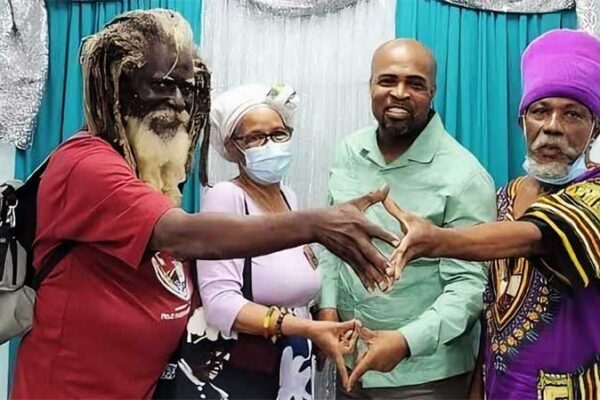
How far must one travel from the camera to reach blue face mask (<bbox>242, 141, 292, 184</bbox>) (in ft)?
6.07

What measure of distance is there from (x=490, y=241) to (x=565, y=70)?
1.56 feet

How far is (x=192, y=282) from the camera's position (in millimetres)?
1727

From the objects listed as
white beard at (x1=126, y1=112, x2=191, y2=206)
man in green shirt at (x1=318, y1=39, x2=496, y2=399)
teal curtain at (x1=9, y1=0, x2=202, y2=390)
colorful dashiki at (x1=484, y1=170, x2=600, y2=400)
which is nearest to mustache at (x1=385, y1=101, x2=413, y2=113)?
man in green shirt at (x1=318, y1=39, x2=496, y2=399)

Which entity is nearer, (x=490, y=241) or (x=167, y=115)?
(x=490, y=241)

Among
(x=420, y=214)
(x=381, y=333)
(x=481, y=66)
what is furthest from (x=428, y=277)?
(x=481, y=66)

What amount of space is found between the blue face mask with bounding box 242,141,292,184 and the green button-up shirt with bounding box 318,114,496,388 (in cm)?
23

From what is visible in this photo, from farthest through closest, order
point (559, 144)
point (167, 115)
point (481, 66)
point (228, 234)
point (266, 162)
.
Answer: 1. point (481, 66)
2. point (266, 162)
3. point (559, 144)
4. point (167, 115)
5. point (228, 234)

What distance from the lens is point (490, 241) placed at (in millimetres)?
1429

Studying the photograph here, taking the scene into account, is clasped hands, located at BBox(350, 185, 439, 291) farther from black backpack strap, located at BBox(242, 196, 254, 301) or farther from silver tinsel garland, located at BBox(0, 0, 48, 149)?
silver tinsel garland, located at BBox(0, 0, 48, 149)

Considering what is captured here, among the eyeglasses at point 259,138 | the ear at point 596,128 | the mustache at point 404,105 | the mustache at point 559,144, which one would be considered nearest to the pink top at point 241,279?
the eyeglasses at point 259,138

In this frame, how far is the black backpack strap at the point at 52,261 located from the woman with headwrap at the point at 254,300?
1.05 ft

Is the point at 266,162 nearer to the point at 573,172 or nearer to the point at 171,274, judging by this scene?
the point at 171,274

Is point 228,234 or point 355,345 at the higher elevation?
point 228,234

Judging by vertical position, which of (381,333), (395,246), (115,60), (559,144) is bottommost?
(381,333)
